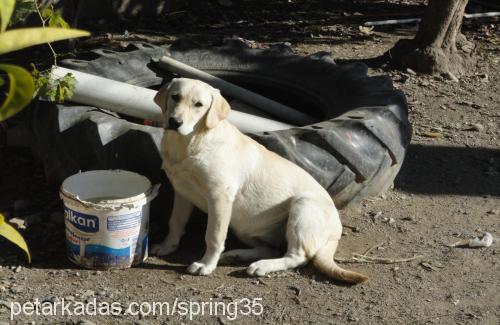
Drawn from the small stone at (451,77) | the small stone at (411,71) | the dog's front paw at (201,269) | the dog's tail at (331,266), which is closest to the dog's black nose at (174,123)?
the dog's front paw at (201,269)

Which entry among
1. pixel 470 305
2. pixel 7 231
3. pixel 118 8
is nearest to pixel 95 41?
pixel 118 8

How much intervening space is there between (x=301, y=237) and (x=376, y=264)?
505 mm

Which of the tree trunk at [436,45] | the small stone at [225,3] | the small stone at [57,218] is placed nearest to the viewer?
the small stone at [57,218]

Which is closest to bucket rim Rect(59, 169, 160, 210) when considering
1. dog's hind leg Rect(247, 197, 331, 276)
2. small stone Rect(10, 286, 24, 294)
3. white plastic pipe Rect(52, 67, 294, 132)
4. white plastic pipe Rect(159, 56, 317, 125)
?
small stone Rect(10, 286, 24, 294)

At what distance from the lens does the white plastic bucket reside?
3770mm

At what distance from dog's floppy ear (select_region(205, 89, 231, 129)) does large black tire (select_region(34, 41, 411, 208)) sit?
21.0 inches

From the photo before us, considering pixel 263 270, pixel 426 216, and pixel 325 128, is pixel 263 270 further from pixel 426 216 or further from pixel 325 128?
pixel 426 216

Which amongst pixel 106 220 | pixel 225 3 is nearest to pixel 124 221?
pixel 106 220

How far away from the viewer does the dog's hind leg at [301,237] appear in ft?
13.0

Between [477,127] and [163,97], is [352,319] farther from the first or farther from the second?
[477,127]

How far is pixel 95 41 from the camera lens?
7.65 meters

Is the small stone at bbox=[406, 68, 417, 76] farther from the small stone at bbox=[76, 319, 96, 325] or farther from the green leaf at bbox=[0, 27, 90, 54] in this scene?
the green leaf at bbox=[0, 27, 90, 54]

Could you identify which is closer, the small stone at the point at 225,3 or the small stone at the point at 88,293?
the small stone at the point at 88,293

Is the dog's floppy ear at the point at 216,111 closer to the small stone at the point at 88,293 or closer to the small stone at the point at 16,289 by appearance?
the small stone at the point at 88,293
